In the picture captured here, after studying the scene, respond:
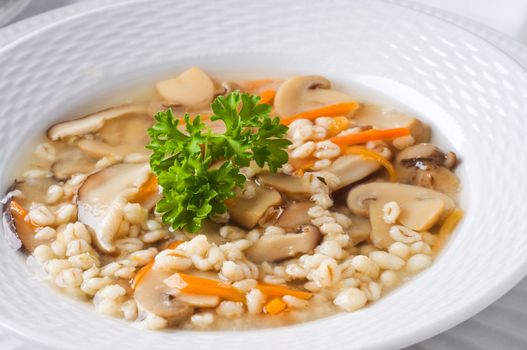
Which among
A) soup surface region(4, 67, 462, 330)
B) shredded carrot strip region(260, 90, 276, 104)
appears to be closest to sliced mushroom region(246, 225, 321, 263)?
soup surface region(4, 67, 462, 330)

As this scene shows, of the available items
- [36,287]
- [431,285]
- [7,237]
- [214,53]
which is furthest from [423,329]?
[214,53]

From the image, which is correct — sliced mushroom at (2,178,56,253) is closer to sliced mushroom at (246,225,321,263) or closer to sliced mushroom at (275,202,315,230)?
sliced mushroom at (246,225,321,263)

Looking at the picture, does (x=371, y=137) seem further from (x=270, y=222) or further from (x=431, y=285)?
(x=431, y=285)

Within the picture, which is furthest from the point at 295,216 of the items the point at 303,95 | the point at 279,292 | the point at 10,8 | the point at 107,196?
the point at 10,8

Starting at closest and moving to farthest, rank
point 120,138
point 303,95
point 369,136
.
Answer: point 369,136, point 120,138, point 303,95

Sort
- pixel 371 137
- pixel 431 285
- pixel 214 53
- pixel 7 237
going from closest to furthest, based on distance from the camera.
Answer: pixel 431 285, pixel 7 237, pixel 371 137, pixel 214 53

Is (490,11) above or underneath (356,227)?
above

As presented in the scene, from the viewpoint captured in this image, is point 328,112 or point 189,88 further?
point 189,88

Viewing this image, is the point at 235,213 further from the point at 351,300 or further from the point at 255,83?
the point at 255,83
